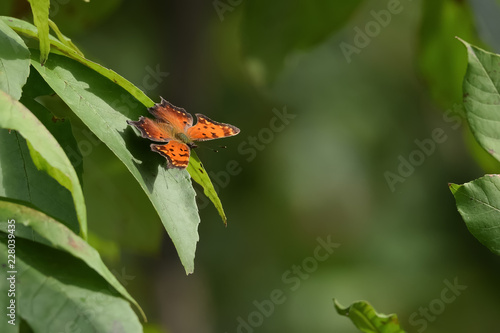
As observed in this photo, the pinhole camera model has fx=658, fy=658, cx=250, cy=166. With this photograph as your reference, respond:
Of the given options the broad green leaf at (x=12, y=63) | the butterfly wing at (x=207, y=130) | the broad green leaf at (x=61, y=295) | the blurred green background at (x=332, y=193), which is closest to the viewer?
the broad green leaf at (x=61, y=295)

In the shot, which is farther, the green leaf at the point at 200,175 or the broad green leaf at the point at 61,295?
the green leaf at the point at 200,175

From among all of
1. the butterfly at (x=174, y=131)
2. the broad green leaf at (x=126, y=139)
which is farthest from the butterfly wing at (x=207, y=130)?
the broad green leaf at (x=126, y=139)

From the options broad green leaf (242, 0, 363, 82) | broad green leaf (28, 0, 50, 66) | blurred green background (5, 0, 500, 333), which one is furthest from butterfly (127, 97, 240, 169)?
blurred green background (5, 0, 500, 333)

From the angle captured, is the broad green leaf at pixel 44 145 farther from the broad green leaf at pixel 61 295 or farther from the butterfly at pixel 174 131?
the butterfly at pixel 174 131

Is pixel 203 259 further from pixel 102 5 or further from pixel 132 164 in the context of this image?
pixel 132 164

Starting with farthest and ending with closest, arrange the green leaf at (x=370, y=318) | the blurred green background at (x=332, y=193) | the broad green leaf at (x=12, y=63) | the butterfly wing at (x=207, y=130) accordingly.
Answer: the blurred green background at (x=332, y=193) → the butterfly wing at (x=207, y=130) → the green leaf at (x=370, y=318) → the broad green leaf at (x=12, y=63)

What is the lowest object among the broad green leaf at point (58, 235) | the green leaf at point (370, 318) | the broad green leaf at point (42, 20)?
the broad green leaf at point (58, 235)
